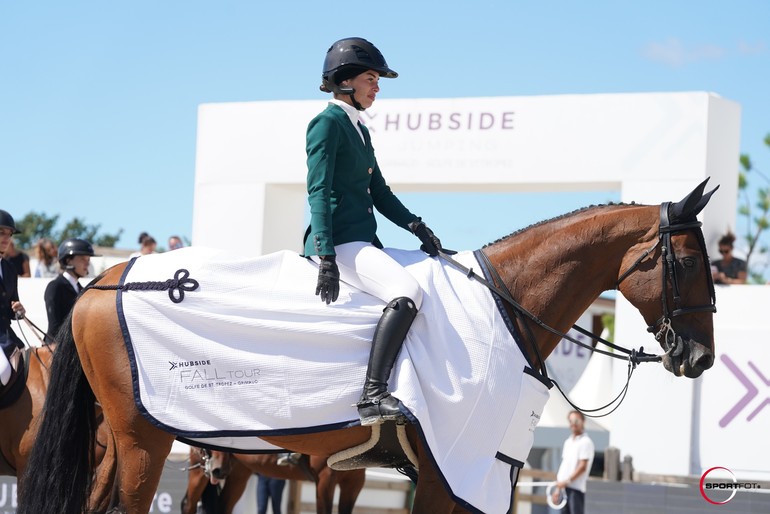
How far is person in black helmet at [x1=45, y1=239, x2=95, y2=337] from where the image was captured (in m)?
7.73

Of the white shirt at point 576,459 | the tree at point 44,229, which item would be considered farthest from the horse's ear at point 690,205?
the tree at point 44,229

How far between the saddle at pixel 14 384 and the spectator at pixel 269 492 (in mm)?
4906

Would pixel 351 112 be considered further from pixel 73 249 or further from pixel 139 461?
pixel 73 249

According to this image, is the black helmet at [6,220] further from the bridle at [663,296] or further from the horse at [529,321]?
the bridle at [663,296]

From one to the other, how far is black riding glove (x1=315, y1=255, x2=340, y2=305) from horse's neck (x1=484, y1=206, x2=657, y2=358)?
2.84 ft

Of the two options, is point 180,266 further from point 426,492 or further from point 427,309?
point 426,492

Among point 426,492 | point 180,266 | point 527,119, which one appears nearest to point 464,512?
point 426,492

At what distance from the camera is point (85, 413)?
5074mm

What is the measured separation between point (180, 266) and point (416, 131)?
884 centimetres

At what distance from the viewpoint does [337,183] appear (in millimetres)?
4965

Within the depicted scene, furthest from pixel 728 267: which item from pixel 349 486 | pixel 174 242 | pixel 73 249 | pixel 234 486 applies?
pixel 73 249

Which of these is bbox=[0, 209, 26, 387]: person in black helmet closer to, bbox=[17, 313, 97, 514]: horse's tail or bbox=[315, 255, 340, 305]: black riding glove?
bbox=[17, 313, 97, 514]: horse's tail

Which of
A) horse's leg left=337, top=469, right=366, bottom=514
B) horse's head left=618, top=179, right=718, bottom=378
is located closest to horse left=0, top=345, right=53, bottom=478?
horse's leg left=337, top=469, right=366, bottom=514

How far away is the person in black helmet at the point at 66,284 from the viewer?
25.4ft
